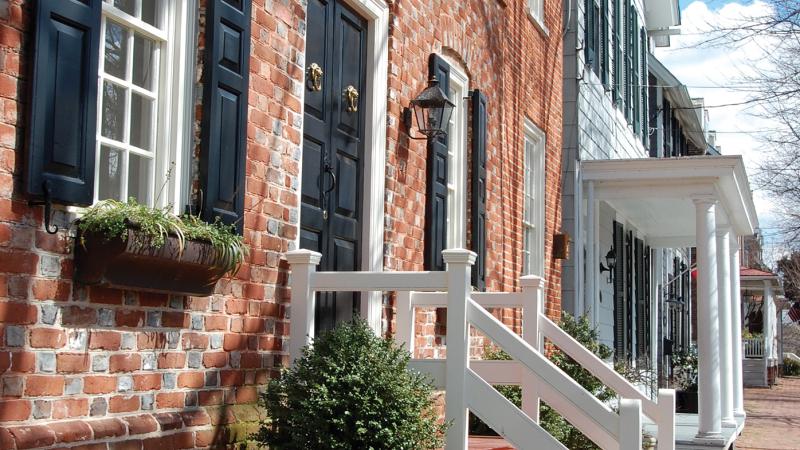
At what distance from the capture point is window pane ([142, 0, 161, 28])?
470 centimetres

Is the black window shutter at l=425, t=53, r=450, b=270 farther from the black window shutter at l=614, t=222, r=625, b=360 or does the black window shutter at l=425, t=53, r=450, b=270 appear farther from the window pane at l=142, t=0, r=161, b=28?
the black window shutter at l=614, t=222, r=625, b=360

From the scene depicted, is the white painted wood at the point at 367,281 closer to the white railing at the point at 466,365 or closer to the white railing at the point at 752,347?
the white railing at the point at 466,365

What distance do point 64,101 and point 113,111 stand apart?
535mm

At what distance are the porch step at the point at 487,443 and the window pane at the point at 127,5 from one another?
356 centimetres

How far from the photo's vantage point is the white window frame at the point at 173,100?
462 cm

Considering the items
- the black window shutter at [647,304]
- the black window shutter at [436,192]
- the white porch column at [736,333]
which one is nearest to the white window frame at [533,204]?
the black window shutter at [436,192]

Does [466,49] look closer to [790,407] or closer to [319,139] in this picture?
[319,139]

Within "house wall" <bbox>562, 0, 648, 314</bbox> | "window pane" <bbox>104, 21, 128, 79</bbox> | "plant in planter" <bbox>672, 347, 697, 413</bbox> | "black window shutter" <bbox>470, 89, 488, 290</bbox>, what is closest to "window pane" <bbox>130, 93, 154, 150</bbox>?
"window pane" <bbox>104, 21, 128, 79</bbox>

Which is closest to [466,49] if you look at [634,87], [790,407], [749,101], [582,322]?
[582,322]

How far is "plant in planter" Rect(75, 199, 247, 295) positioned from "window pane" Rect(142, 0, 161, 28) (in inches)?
34.3

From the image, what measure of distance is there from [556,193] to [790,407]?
14.2m

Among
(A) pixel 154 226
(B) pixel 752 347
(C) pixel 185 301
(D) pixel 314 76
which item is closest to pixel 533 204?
(D) pixel 314 76

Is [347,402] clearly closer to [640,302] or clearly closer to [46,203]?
[46,203]

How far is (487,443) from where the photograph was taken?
699 cm
